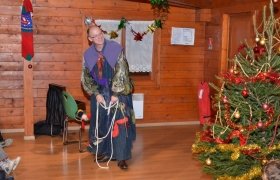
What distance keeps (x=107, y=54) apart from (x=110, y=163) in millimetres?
1268

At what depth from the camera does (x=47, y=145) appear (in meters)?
5.64

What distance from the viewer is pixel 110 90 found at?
4.77 m

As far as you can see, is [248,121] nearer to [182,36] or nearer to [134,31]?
[134,31]

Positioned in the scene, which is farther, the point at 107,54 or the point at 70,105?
the point at 70,105

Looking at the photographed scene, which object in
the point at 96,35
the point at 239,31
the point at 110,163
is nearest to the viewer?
the point at 96,35

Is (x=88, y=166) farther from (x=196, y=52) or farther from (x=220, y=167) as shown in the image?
(x=196, y=52)

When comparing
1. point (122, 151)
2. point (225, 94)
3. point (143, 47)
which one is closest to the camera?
point (225, 94)

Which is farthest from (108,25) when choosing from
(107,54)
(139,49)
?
(107,54)

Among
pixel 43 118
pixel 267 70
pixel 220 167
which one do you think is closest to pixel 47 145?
pixel 43 118

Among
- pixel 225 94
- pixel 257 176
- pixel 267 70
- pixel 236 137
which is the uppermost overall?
pixel 267 70

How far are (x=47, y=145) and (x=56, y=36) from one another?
5.57 ft

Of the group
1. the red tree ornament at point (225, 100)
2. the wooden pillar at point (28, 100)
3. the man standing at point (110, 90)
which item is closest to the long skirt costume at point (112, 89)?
the man standing at point (110, 90)

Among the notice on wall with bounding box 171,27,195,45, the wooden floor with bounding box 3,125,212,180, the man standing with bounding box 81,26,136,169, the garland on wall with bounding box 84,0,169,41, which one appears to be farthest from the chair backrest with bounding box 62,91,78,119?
the notice on wall with bounding box 171,27,195,45

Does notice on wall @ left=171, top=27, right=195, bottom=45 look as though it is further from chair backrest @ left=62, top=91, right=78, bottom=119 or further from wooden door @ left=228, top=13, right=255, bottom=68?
chair backrest @ left=62, top=91, right=78, bottom=119
